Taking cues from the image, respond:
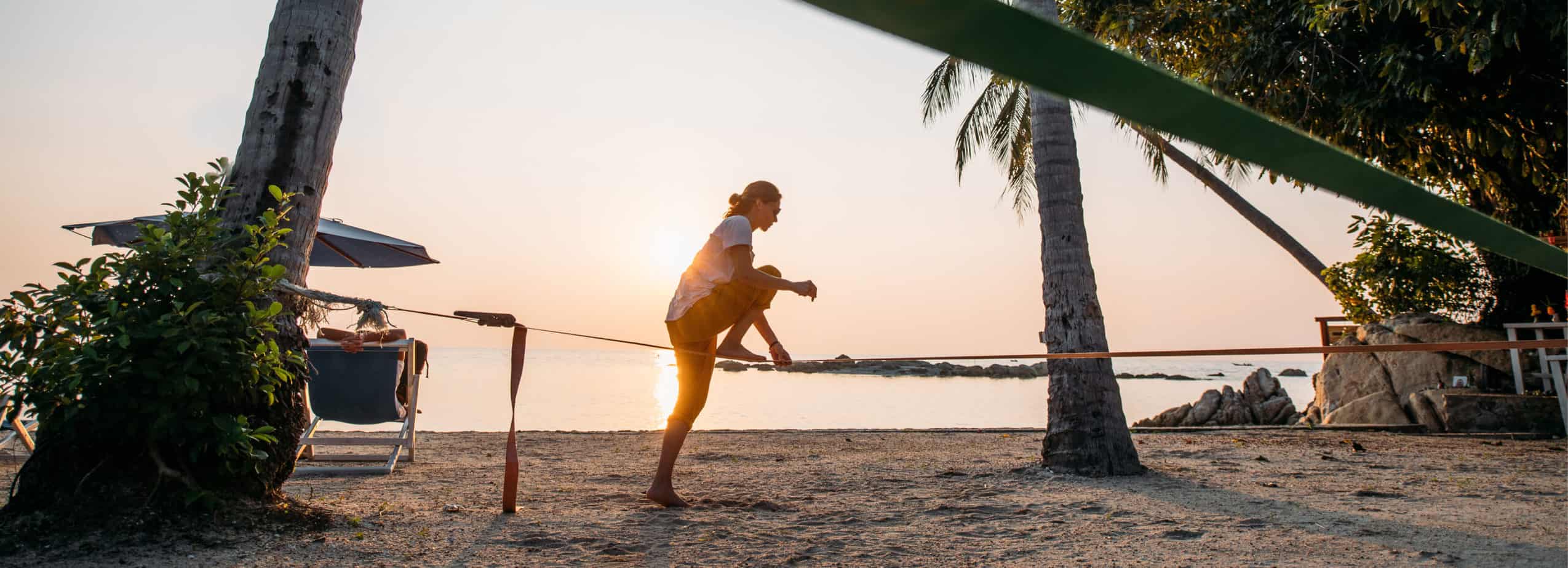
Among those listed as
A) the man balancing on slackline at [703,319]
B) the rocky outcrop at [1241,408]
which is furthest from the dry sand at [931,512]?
the rocky outcrop at [1241,408]

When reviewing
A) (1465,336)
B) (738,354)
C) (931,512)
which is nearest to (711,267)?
(738,354)

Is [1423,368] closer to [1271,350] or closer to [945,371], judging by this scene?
[1271,350]

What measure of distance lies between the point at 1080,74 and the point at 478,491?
511 centimetres

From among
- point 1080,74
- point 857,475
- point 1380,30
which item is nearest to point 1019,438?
point 857,475

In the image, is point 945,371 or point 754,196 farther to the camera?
point 945,371

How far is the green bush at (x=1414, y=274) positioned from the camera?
1016 cm

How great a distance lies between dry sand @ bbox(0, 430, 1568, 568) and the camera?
3461mm

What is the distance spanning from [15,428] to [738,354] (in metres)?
3.82

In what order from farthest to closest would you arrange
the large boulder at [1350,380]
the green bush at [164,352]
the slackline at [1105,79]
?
the large boulder at [1350,380], the green bush at [164,352], the slackline at [1105,79]

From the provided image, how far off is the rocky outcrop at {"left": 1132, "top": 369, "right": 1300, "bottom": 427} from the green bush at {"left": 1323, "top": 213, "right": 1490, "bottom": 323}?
101 inches

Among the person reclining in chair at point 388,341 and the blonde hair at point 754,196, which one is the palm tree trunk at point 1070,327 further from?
the person reclining in chair at point 388,341

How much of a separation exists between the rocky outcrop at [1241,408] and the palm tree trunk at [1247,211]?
6.11ft

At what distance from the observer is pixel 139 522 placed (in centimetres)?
337

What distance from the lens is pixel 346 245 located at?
8375 mm
